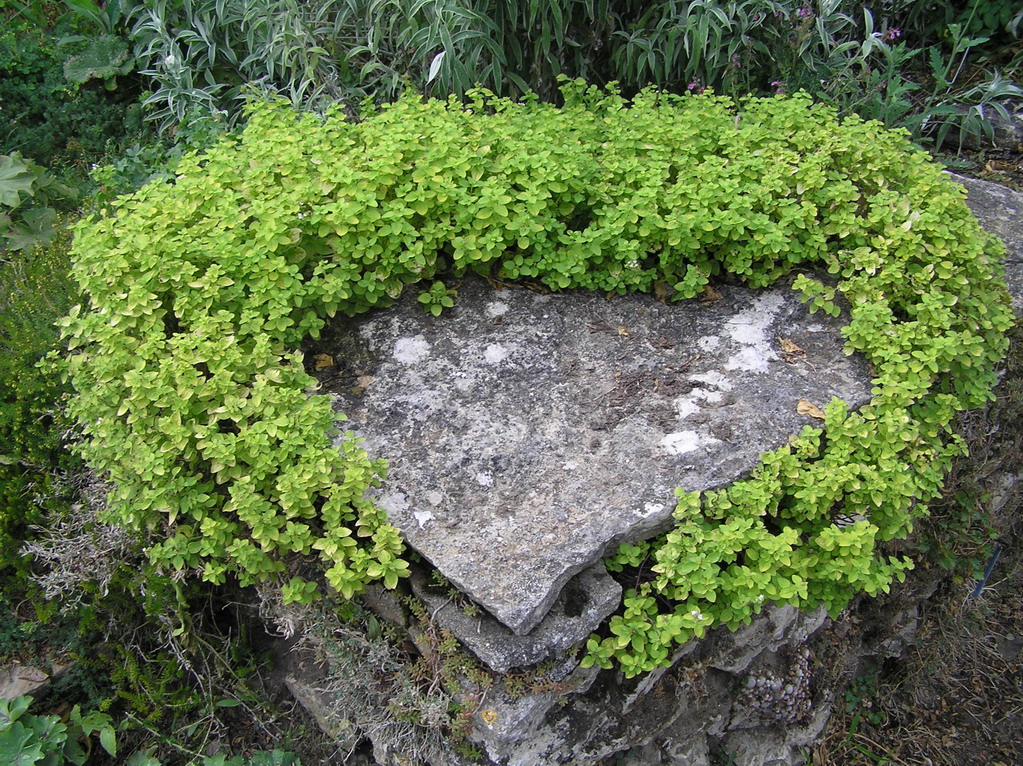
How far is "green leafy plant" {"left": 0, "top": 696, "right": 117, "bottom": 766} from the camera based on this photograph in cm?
272

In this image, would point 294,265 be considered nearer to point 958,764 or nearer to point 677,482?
point 677,482

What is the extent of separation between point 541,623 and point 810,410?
121 cm

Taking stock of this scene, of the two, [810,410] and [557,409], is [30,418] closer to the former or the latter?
[557,409]

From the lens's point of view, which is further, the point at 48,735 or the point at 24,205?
the point at 24,205

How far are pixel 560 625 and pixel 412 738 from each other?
595 mm

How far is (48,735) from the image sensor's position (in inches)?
112

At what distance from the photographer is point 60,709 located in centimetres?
308

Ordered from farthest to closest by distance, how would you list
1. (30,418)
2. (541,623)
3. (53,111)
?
(53,111), (30,418), (541,623)

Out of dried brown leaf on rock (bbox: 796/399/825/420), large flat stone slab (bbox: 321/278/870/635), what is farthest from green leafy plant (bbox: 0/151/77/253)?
dried brown leaf on rock (bbox: 796/399/825/420)

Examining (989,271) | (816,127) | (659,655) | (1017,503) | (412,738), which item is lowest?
(1017,503)

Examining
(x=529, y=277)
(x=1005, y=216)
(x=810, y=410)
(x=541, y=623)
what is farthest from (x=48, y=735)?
(x=1005, y=216)

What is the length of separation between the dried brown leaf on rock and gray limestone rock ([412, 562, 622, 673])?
0.91 metres

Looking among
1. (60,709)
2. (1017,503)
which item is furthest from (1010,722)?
(60,709)

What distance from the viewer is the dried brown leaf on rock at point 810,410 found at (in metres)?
2.84
